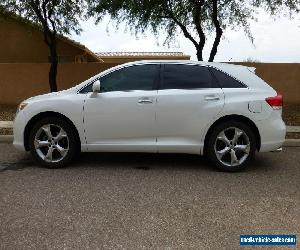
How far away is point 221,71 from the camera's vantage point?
20.4ft

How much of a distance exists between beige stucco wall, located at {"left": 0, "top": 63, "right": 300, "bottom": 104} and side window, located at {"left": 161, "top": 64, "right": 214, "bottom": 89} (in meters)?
9.03

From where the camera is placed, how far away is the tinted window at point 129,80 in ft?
20.2

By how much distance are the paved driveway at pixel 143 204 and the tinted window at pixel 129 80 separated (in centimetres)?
126

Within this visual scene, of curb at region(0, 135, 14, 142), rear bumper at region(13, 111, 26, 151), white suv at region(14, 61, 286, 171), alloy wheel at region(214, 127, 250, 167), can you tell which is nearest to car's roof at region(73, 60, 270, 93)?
white suv at region(14, 61, 286, 171)

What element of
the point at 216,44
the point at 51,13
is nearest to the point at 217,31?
the point at 216,44

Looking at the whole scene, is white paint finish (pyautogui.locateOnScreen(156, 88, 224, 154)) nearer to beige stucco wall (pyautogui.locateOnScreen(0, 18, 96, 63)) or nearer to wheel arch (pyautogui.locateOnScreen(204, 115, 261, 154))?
wheel arch (pyautogui.locateOnScreen(204, 115, 261, 154))

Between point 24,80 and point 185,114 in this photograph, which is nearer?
point 185,114

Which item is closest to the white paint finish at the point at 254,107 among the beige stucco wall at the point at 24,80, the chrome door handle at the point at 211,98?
the chrome door handle at the point at 211,98

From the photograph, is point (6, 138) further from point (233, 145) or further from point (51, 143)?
point (233, 145)

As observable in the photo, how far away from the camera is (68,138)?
6117 mm

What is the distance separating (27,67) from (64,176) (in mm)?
10772

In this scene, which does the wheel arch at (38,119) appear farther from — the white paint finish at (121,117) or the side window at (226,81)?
the side window at (226,81)

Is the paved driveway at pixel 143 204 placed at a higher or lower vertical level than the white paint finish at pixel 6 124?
lower

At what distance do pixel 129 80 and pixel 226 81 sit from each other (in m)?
1.51
